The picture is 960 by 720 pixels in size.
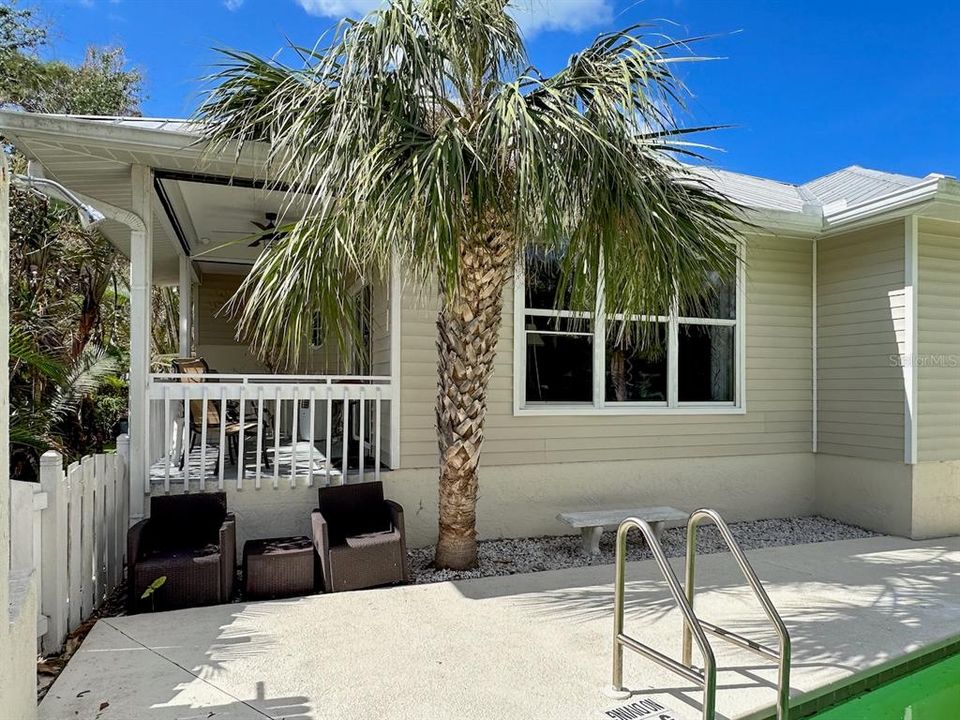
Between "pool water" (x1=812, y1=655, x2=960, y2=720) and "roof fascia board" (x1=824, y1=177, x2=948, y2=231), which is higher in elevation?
"roof fascia board" (x1=824, y1=177, x2=948, y2=231)

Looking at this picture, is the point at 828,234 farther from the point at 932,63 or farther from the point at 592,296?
the point at 932,63

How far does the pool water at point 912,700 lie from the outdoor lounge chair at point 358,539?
9.64 ft

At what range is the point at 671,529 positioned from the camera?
7.22m

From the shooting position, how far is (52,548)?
3.58 metres

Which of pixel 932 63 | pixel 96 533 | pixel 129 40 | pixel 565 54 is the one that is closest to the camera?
pixel 96 533

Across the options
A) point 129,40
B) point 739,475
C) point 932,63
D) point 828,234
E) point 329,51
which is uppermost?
point 932,63

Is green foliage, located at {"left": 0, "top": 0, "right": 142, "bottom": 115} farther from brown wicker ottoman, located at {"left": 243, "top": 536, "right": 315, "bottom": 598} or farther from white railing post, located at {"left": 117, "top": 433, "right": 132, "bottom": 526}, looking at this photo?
brown wicker ottoman, located at {"left": 243, "top": 536, "right": 315, "bottom": 598}

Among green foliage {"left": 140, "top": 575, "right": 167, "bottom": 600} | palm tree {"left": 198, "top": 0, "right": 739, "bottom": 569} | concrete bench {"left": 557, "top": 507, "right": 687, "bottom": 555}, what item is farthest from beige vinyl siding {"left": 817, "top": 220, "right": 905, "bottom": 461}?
green foliage {"left": 140, "top": 575, "right": 167, "bottom": 600}

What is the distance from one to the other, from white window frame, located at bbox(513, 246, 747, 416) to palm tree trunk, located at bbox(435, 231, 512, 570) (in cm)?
109

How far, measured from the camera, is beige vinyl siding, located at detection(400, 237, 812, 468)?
616 cm

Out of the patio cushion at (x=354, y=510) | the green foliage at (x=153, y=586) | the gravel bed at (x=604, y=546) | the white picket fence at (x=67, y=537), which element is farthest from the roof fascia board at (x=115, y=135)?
the gravel bed at (x=604, y=546)

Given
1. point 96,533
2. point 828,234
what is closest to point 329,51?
point 96,533

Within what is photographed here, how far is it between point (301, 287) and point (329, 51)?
1696mm

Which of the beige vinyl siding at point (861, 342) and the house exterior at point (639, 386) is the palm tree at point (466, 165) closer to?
the house exterior at point (639, 386)
